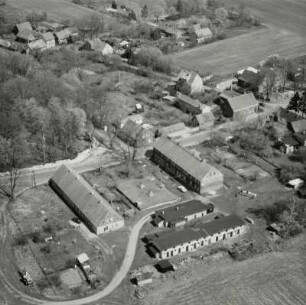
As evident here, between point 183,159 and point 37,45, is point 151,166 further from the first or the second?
point 37,45

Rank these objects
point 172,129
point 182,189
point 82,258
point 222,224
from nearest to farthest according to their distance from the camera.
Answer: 1. point 82,258
2. point 222,224
3. point 182,189
4. point 172,129

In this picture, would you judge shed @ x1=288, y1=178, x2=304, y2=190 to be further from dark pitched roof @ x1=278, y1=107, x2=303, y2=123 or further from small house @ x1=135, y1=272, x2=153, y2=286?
small house @ x1=135, y1=272, x2=153, y2=286

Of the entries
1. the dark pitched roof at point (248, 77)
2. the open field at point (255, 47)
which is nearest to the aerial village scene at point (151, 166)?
the dark pitched roof at point (248, 77)

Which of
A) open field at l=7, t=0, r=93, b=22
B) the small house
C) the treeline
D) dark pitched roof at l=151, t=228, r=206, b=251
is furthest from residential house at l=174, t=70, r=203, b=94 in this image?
open field at l=7, t=0, r=93, b=22

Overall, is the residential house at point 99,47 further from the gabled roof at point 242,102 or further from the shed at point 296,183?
the shed at point 296,183

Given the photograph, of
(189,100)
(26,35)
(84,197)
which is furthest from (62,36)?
(84,197)

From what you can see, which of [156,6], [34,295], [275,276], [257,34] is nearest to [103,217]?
[34,295]
